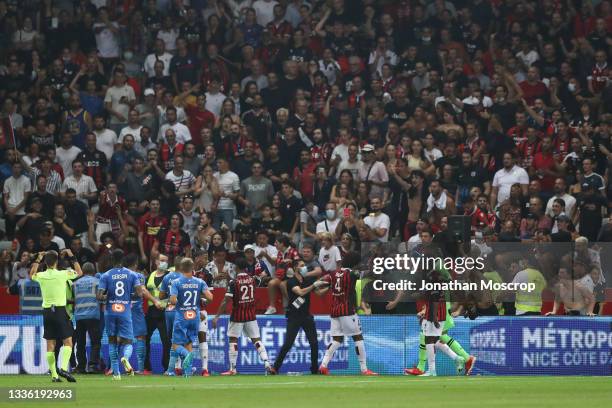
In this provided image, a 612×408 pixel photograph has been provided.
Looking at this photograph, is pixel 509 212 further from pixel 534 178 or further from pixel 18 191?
pixel 18 191

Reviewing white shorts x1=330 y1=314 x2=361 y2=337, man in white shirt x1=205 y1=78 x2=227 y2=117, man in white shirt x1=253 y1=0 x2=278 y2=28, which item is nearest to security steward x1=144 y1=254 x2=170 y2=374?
white shorts x1=330 y1=314 x2=361 y2=337

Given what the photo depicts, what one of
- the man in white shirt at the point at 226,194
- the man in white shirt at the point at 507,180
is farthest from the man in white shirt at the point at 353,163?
the man in white shirt at the point at 507,180

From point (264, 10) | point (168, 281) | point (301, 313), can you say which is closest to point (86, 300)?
point (168, 281)

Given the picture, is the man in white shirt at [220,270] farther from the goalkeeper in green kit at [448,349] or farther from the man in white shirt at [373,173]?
the goalkeeper in green kit at [448,349]

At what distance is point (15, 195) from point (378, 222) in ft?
25.8

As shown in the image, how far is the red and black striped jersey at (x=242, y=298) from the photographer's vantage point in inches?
931

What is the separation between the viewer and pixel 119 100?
30.9m

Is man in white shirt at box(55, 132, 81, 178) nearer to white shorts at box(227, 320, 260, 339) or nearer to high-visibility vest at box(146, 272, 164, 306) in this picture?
high-visibility vest at box(146, 272, 164, 306)

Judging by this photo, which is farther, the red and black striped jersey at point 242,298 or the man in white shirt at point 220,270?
the man in white shirt at point 220,270

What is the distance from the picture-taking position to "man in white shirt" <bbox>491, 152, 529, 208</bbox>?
89.5 ft

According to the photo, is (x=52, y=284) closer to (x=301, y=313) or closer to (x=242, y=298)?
(x=242, y=298)

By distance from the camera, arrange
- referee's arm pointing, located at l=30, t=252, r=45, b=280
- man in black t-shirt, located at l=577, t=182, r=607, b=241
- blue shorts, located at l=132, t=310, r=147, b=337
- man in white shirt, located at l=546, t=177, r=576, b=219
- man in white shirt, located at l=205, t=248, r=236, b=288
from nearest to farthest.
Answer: referee's arm pointing, located at l=30, t=252, r=45, b=280
blue shorts, located at l=132, t=310, r=147, b=337
man in white shirt, located at l=205, t=248, r=236, b=288
man in black t-shirt, located at l=577, t=182, r=607, b=241
man in white shirt, located at l=546, t=177, r=576, b=219

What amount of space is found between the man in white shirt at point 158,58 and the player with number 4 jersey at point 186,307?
10067mm

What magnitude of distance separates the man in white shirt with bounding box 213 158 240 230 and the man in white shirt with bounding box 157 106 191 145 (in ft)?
5.16
